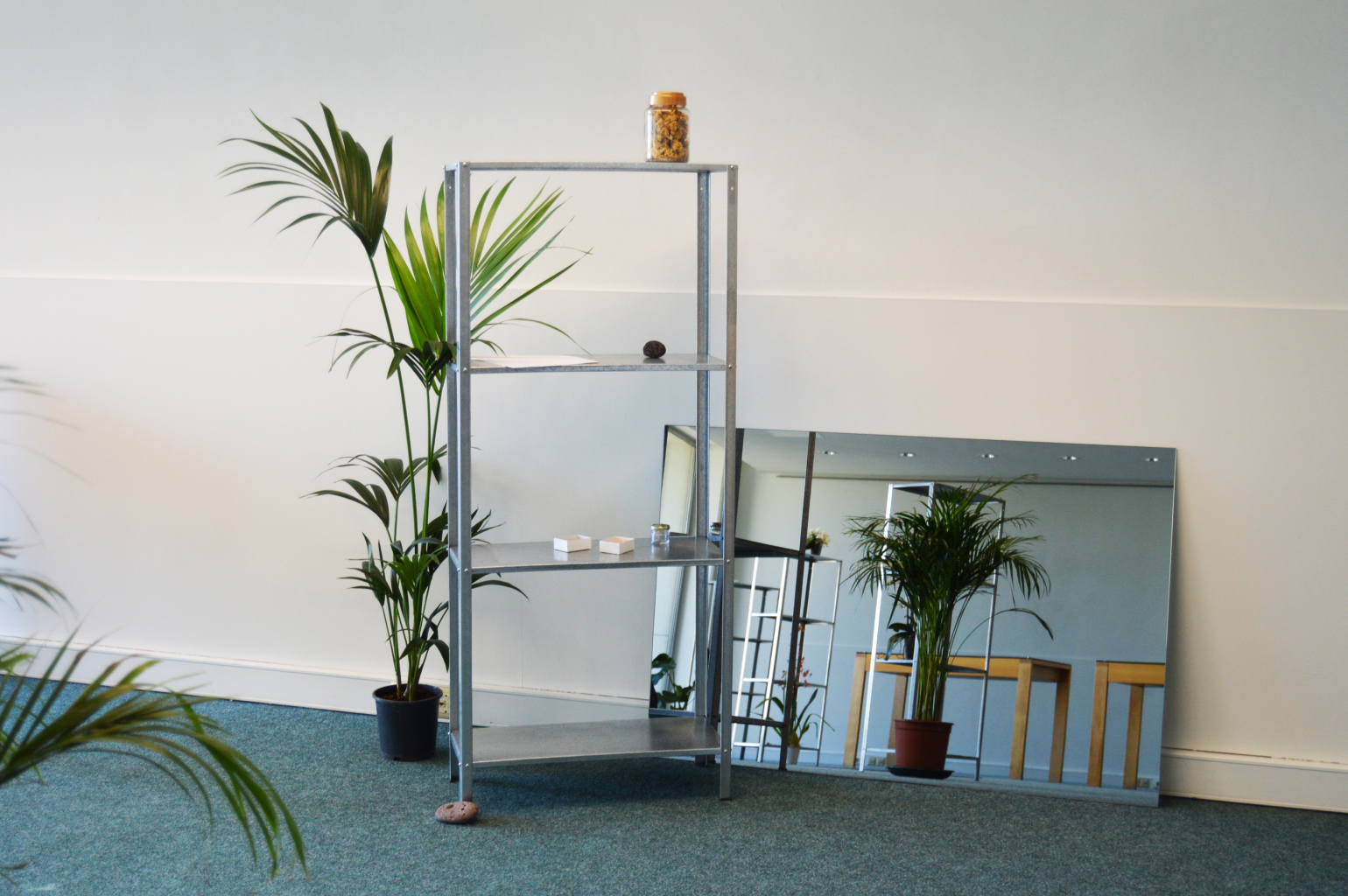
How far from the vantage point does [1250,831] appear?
2861 mm

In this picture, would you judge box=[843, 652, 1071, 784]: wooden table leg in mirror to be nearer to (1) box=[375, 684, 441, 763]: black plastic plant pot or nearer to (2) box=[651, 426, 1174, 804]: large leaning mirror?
(2) box=[651, 426, 1174, 804]: large leaning mirror

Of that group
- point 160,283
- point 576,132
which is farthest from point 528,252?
point 160,283

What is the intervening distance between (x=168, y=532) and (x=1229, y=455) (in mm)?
3365

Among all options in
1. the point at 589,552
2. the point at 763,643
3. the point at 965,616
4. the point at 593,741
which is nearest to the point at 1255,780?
the point at 965,616

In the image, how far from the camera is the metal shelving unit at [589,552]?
9.01 ft

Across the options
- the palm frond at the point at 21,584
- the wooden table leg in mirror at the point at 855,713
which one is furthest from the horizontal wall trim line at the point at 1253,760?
the palm frond at the point at 21,584

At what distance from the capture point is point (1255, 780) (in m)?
3.05

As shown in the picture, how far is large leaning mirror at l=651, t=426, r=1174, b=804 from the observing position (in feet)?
9.95

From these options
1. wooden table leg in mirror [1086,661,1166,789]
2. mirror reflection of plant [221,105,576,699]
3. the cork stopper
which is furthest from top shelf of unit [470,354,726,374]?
wooden table leg in mirror [1086,661,1166,789]

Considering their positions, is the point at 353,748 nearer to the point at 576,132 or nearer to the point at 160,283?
the point at 160,283

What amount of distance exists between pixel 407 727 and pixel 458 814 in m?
0.50

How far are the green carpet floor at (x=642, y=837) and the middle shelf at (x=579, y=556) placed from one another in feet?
2.11

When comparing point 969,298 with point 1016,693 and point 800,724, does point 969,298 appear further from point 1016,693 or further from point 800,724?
point 800,724

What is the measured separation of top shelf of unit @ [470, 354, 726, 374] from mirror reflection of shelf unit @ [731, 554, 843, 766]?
0.67 m
